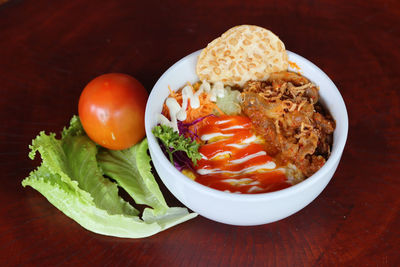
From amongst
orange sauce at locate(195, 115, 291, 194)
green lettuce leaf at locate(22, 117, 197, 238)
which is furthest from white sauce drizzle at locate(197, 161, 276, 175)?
green lettuce leaf at locate(22, 117, 197, 238)

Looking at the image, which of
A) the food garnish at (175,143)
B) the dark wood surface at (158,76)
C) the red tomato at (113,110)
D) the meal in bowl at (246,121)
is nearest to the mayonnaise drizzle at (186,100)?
the meal in bowl at (246,121)

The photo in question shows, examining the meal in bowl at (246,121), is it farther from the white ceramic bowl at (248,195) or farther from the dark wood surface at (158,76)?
the dark wood surface at (158,76)

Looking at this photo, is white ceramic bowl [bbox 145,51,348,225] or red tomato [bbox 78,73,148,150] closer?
white ceramic bowl [bbox 145,51,348,225]

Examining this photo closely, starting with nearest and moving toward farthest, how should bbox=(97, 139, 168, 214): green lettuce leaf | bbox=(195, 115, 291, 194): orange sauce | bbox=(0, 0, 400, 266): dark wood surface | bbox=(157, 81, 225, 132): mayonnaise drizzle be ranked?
bbox=(195, 115, 291, 194): orange sauce
bbox=(0, 0, 400, 266): dark wood surface
bbox=(157, 81, 225, 132): mayonnaise drizzle
bbox=(97, 139, 168, 214): green lettuce leaf

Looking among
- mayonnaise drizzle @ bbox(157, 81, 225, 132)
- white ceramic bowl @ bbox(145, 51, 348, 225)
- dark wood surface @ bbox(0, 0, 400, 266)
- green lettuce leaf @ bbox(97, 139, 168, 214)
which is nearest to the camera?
white ceramic bowl @ bbox(145, 51, 348, 225)

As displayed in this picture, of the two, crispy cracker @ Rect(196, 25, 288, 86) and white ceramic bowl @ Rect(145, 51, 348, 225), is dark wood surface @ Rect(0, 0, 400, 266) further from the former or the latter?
crispy cracker @ Rect(196, 25, 288, 86)

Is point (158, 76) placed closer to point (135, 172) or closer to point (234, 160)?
point (135, 172)
